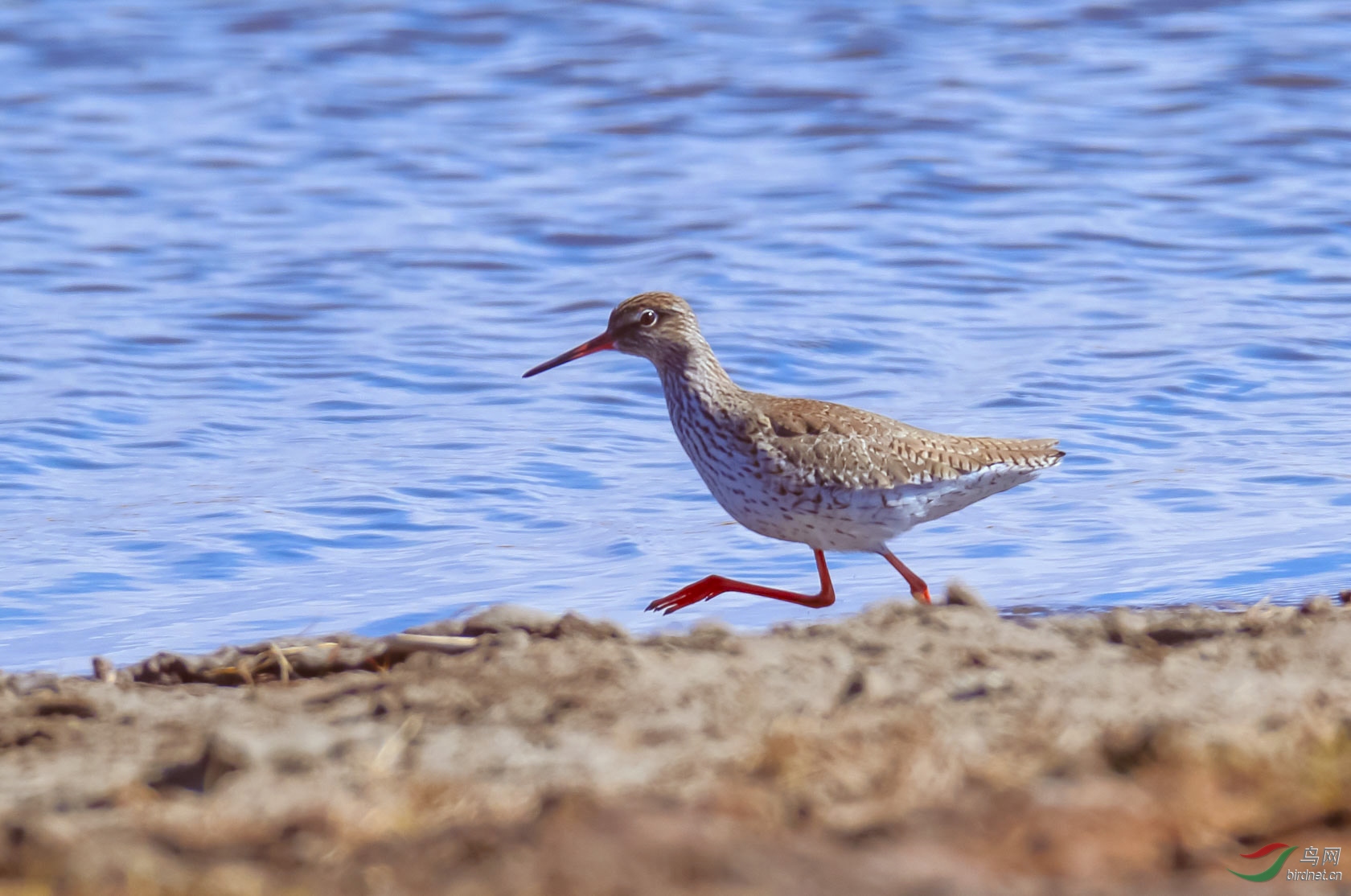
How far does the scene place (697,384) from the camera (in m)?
6.60

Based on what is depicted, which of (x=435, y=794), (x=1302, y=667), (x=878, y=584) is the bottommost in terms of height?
(x=878, y=584)

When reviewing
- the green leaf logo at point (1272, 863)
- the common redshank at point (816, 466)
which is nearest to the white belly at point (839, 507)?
the common redshank at point (816, 466)

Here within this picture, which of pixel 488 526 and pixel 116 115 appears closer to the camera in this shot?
pixel 488 526

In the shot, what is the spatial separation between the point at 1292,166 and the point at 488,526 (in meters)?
8.60

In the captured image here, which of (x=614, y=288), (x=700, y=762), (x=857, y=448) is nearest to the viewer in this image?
(x=700, y=762)

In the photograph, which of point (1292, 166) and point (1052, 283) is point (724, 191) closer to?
point (1052, 283)

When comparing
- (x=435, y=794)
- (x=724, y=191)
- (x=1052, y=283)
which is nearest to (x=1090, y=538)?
(x=1052, y=283)

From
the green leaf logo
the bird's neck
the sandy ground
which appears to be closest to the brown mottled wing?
the bird's neck

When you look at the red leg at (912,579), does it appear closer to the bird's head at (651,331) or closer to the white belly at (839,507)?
the white belly at (839,507)

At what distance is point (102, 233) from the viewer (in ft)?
38.7

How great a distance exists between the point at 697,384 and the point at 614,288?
4.43m

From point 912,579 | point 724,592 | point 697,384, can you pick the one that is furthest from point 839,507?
point 697,384

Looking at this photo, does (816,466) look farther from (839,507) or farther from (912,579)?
(912,579)

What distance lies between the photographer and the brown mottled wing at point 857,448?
620 centimetres
